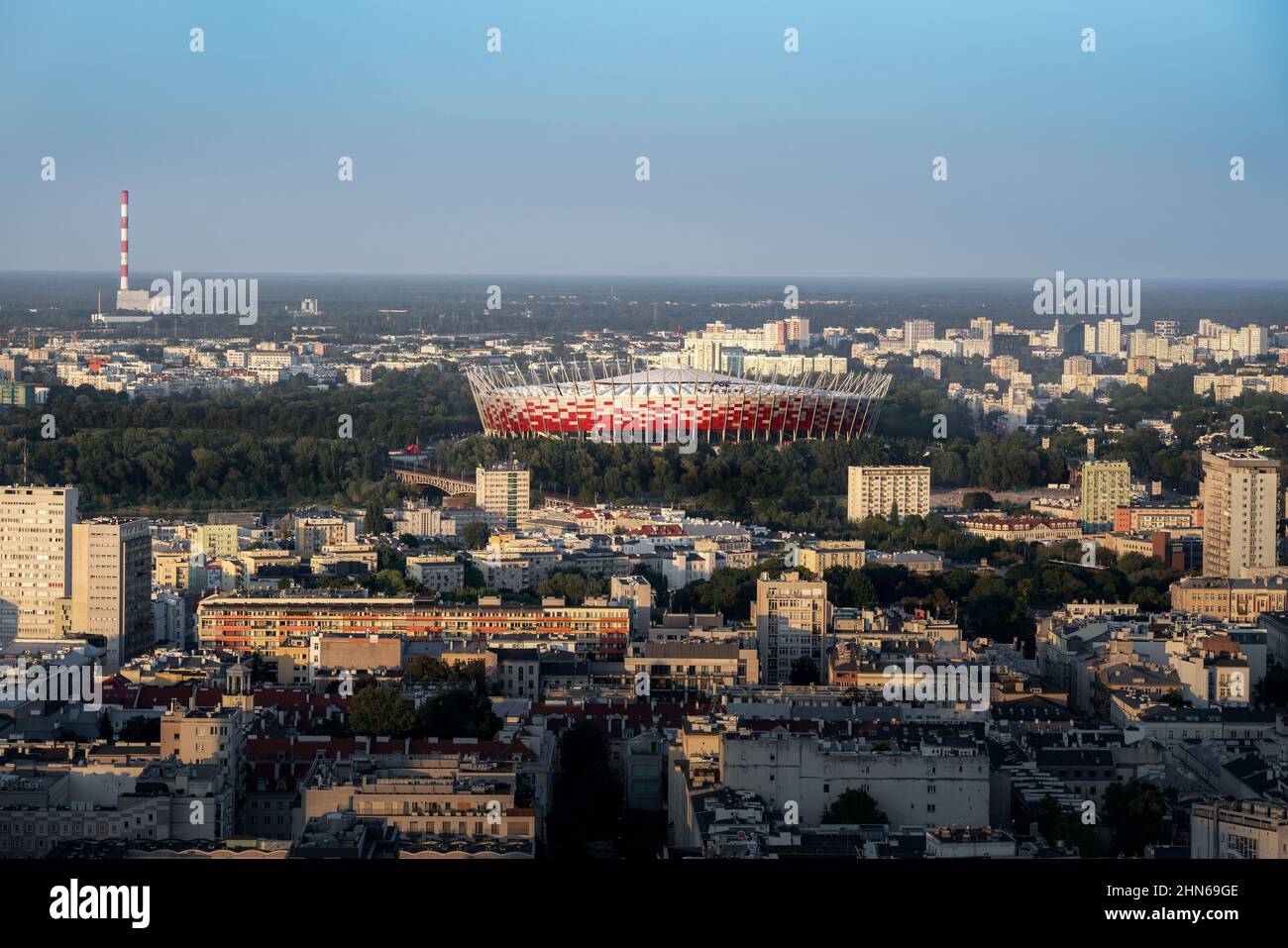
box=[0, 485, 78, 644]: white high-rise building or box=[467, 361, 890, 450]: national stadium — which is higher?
box=[467, 361, 890, 450]: national stadium

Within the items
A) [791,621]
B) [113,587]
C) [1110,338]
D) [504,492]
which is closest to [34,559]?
[113,587]

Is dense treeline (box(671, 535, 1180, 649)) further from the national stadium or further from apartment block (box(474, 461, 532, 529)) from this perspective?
the national stadium

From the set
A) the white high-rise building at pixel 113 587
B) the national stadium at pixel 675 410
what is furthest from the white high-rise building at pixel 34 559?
the national stadium at pixel 675 410

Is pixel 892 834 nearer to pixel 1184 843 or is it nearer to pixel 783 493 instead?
pixel 1184 843

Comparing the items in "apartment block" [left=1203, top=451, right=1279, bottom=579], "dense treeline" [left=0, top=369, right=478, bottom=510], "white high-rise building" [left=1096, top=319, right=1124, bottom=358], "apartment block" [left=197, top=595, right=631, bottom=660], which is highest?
"white high-rise building" [left=1096, top=319, right=1124, bottom=358]

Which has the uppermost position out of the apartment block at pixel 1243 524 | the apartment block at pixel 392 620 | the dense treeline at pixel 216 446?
the dense treeline at pixel 216 446

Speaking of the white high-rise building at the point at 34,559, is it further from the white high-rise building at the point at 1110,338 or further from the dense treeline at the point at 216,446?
the white high-rise building at the point at 1110,338

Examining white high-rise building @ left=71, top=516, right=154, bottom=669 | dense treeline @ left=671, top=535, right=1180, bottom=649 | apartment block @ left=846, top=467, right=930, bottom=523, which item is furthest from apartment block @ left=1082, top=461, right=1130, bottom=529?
white high-rise building @ left=71, top=516, right=154, bottom=669
